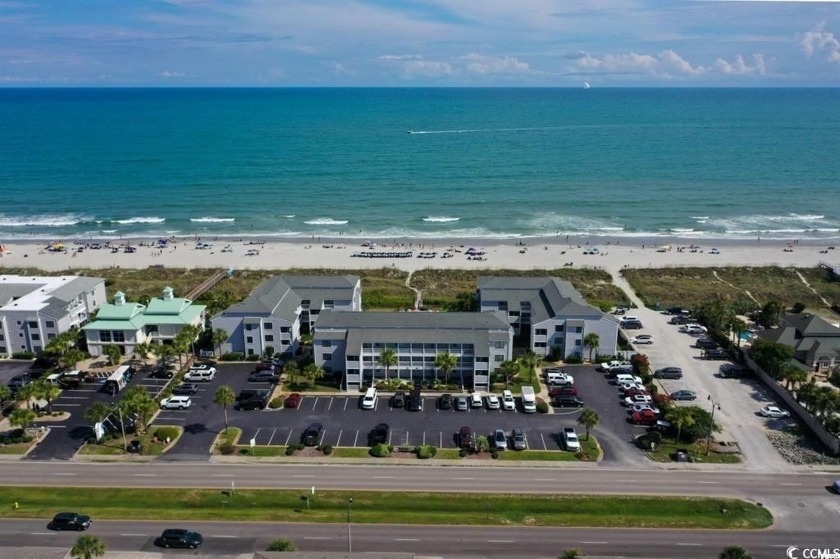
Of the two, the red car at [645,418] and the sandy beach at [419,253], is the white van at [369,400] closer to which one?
the red car at [645,418]

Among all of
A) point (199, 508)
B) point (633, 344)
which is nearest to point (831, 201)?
point (633, 344)

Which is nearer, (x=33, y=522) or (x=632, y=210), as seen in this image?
(x=33, y=522)

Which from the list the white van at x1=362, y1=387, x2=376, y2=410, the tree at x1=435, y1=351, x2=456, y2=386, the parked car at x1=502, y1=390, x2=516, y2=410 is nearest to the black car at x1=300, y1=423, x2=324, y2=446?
the white van at x1=362, y1=387, x2=376, y2=410

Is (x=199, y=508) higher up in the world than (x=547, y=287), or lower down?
lower down

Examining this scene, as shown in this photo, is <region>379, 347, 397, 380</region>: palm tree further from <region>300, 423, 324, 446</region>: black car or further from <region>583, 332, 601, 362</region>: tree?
<region>583, 332, 601, 362</region>: tree

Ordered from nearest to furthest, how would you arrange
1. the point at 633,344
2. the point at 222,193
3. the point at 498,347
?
the point at 498,347
the point at 633,344
the point at 222,193

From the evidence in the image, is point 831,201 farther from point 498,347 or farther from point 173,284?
point 173,284

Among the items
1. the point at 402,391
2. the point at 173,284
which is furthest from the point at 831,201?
the point at 173,284

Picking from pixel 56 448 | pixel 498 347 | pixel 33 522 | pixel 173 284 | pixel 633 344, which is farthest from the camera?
pixel 173 284
